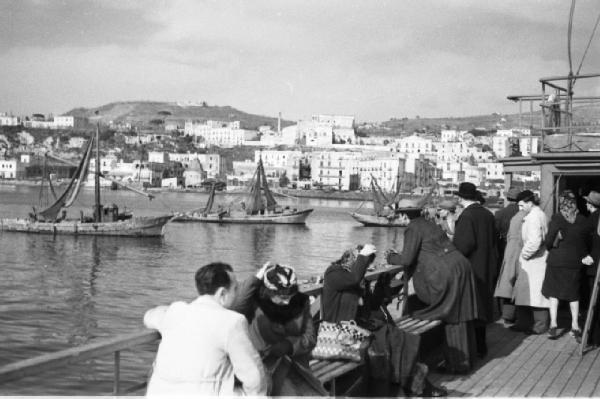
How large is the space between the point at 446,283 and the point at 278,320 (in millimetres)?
2870

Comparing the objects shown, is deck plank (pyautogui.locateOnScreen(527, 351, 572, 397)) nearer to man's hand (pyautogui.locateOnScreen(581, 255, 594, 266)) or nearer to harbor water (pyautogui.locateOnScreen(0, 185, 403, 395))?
man's hand (pyautogui.locateOnScreen(581, 255, 594, 266))

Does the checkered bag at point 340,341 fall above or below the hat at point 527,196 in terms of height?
below

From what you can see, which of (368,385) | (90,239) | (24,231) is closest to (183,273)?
(90,239)

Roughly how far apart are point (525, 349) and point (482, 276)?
0.94 metres

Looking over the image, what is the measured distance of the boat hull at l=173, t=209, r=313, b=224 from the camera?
3250 inches

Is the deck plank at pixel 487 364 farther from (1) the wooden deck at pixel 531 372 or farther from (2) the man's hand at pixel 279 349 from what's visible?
(2) the man's hand at pixel 279 349

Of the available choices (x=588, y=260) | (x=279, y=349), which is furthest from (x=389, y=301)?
(x=279, y=349)

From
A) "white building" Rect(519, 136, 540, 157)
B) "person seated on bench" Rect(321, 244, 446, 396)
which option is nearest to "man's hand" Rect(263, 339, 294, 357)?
"person seated on bench" Rect(321, 244, 446, 396)

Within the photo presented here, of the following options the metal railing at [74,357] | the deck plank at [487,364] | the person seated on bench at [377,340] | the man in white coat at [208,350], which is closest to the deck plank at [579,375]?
the deck plank at [487,364]

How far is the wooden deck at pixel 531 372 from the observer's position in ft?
21.3

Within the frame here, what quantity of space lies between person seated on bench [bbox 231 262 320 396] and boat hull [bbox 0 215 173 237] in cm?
5615

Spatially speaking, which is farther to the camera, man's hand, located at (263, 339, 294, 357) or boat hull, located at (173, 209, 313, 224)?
boat hull, located at (173, 209, 313, 224)

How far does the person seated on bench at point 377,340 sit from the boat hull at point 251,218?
76.7m

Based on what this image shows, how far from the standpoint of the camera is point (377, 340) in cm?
598
